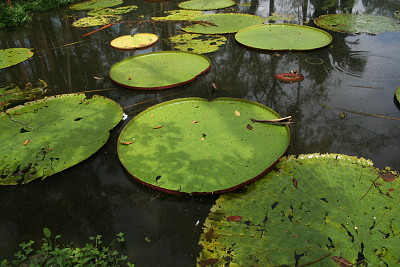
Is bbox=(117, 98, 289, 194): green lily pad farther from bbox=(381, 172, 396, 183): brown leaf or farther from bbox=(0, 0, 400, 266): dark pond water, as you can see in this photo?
bbox=(381, 172, 396, 183): brown leaf

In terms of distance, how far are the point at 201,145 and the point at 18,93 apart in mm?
2785

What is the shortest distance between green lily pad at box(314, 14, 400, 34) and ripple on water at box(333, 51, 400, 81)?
1133 millimetres

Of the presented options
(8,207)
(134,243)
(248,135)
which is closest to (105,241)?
(134,243)

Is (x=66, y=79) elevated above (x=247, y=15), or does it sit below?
below

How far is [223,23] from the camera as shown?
17.7 feet

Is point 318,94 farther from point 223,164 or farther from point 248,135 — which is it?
point 223,164

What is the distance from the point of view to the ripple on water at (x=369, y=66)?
343 cm

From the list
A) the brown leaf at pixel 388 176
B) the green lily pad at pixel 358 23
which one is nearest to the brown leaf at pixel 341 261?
the brown leaf at pixel 388 176

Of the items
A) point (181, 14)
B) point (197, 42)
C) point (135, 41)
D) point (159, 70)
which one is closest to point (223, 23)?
point (197, 42)

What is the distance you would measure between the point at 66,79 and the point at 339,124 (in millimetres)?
3564

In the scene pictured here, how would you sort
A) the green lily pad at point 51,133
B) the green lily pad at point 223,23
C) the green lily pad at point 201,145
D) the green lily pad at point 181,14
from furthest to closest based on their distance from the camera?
the green lily pad at point 181,14 → the green lily pad at point 223,23 → the green lily pad at point 51,133 → the green lily pad at point 201,145

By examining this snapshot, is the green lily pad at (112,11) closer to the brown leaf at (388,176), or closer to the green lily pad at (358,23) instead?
the green lily pad at (358,23)

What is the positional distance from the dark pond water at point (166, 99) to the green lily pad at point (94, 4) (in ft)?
6.15

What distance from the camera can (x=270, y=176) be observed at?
2.01 m
